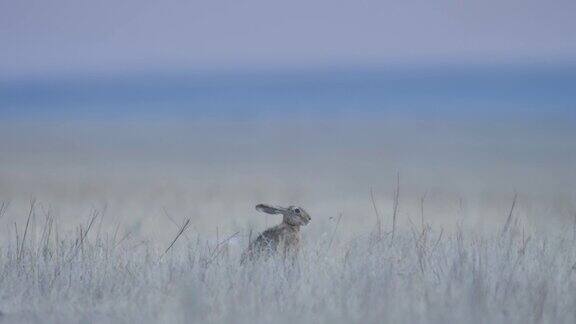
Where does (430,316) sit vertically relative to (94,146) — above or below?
above

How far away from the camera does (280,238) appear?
8250mm

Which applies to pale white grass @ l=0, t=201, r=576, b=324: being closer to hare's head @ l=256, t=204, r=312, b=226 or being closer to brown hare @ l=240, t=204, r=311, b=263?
brown hare @ l=240, t=204, r=311, b=263

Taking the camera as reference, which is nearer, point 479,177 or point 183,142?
point 479,177

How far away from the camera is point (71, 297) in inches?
264

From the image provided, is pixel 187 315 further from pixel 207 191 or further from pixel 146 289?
pixel 207 191

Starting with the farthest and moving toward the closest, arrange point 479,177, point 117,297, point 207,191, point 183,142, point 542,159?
1. point 183,142
2. point 542,159
3. point 479,177
4. point 207,191
5. point 117,297

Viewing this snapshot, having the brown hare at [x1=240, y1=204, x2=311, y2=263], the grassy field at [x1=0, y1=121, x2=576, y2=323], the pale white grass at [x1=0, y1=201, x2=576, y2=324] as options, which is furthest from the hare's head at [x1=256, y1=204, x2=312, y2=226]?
the pale white grass at [x1=0, y1=201, x2=576, y2=324]

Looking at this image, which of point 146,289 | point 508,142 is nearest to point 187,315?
point 146,289

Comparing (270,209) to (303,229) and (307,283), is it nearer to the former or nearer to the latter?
(307,283)

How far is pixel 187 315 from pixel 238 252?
2.24 m

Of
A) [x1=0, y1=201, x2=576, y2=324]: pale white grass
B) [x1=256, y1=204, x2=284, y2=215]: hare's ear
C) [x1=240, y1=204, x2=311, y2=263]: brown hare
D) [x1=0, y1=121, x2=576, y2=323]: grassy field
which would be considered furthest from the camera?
[x1=256, y1=204, x2=284, y2=215]: hare's ear

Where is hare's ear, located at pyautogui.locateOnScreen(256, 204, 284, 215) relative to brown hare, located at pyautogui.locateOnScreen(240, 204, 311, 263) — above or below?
above

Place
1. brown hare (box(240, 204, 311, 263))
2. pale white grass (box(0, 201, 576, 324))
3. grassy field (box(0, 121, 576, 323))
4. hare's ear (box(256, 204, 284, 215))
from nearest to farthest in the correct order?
pale white grass (box(0, 201, 576, 324)) < grassy field (box(0, 121, 576, 323)) < brown hare (box(240, 204, 311, 263)) < hare's ear (box(256, 204, 284, 215))

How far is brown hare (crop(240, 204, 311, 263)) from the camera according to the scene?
25.9 ft
